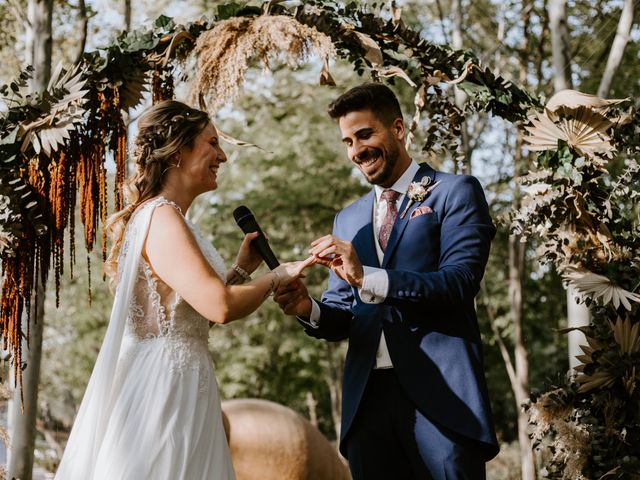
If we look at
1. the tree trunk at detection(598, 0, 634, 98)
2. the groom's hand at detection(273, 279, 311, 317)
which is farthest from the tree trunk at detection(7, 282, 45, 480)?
the tree trunk at detection(598, 0, 634, 98)

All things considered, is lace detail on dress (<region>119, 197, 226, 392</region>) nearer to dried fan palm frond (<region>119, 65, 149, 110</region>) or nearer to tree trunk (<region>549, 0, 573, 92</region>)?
dried fan palm frond (<region>119, 65, 149, 110</region>)

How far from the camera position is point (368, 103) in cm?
344

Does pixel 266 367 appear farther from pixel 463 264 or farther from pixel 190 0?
pixel 463 264

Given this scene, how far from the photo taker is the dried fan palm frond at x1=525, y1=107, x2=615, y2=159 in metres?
4.05

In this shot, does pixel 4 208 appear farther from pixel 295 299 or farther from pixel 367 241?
pixel 367 241

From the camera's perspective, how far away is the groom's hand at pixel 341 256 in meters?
2.99

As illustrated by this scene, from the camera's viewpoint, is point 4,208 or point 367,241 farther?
point 4,208

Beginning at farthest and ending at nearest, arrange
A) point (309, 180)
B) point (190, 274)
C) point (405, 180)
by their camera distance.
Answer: point (309, 180)
point (405, 180)
point (190, 274)

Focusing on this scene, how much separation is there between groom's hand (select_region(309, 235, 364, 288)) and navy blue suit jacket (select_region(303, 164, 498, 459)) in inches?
5.1

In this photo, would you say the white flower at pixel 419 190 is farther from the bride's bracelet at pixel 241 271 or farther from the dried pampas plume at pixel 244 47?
the dried pampas plume at pixel 244 47

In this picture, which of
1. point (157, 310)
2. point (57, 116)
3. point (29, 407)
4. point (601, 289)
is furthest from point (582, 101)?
point (29, 407)

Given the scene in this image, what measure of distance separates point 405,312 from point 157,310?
0.97 meters

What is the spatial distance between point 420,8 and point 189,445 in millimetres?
12094

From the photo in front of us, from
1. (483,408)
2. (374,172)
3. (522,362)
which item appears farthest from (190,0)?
(483,408)
